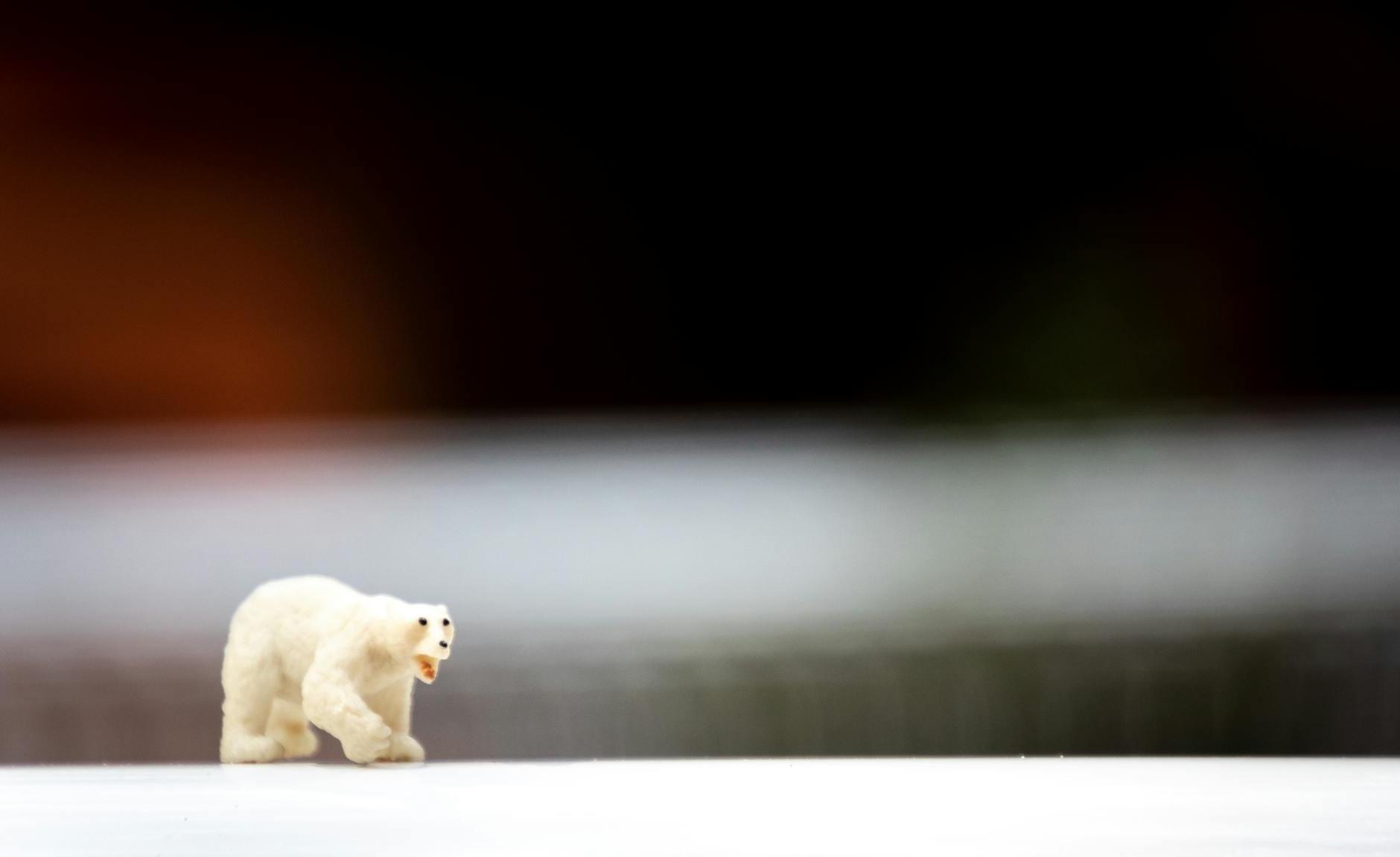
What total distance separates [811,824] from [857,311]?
97 centimetres

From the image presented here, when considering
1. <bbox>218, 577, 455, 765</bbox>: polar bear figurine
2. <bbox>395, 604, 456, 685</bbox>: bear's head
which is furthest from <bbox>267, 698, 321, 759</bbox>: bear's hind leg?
<bbox>395, 604, 456, 685</bbox>: bear's head

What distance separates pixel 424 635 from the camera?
1233 millimetres

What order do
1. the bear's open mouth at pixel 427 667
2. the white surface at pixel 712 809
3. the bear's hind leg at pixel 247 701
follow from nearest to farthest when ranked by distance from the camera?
the white surface at pixel 712 809 < the bear's open mouth at pixel 427 667 < the bear's hind leg at pixel 247 701

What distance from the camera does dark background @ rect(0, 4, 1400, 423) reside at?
171 centimetres

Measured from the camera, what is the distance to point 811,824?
0.87 meters

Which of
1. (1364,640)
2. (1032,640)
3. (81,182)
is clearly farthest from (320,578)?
(1364,640)

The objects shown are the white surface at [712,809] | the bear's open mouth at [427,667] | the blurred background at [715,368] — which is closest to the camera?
the white surface at [712,809]

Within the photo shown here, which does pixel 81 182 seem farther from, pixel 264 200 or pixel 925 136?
pixel 925 136

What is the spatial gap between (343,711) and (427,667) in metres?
0.10

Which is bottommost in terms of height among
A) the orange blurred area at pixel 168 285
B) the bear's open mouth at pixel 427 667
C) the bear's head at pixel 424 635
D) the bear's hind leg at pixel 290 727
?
the bear's hind leg at pixel 290 727

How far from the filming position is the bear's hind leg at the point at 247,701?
136 centimetres

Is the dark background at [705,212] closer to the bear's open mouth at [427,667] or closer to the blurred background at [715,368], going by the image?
the blurred background at [715,368]

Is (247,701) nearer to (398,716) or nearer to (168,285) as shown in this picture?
(398,716)

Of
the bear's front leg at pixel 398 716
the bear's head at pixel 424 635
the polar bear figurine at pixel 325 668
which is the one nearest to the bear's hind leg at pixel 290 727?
the polar bear figurine at pixel 325 668
